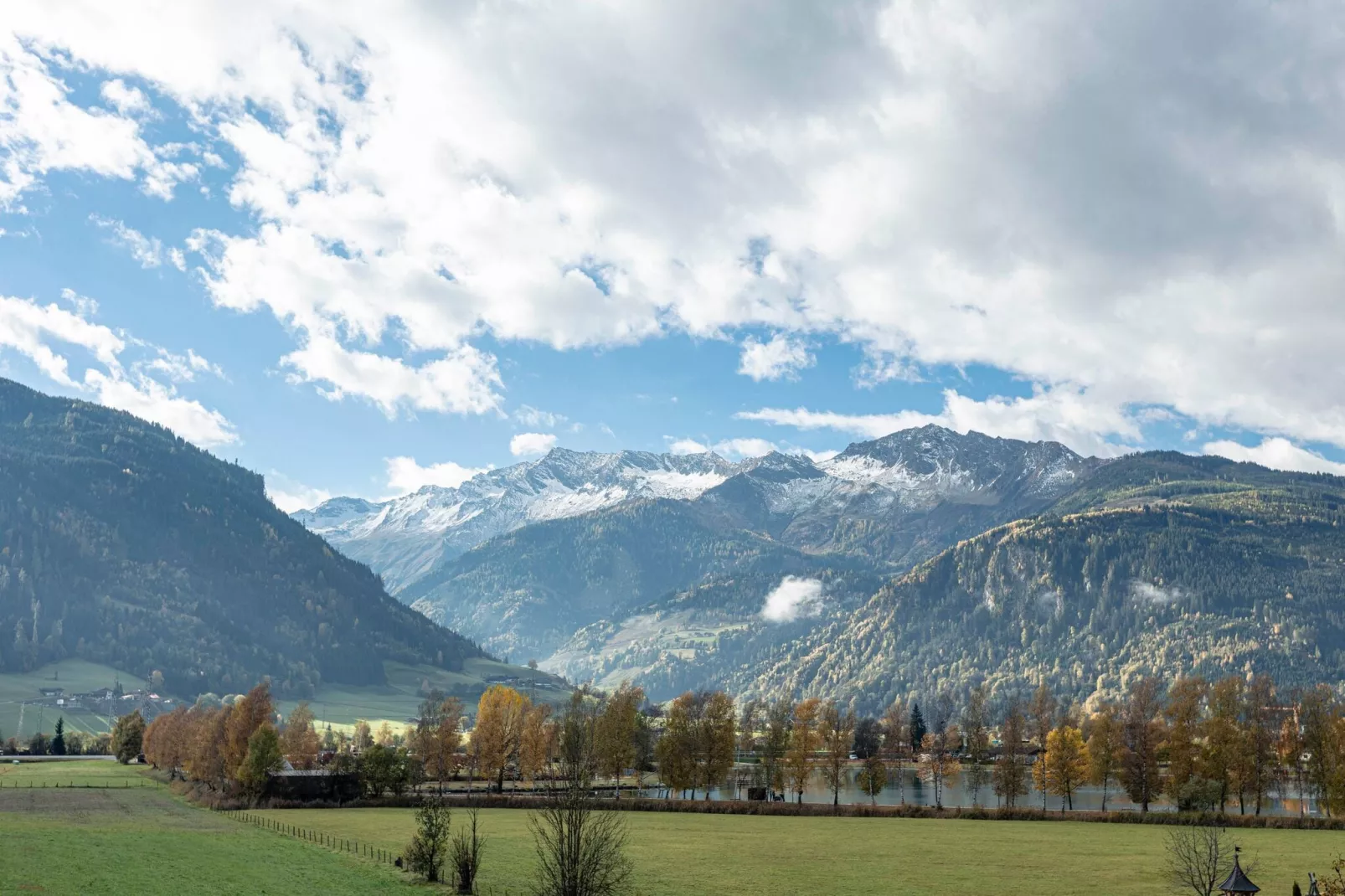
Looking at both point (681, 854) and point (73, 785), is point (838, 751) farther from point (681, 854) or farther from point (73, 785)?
point (73, 785)

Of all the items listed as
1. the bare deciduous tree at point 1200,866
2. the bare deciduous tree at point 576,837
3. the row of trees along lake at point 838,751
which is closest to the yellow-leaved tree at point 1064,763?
the row of trees along lake at point 838,751

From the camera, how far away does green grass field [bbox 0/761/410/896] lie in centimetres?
6028

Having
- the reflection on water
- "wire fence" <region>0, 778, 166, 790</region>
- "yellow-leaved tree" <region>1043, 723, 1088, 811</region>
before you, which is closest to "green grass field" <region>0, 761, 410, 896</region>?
"wire fence" <region>0, 778, 166, 790</region>

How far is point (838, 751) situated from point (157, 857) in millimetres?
98108

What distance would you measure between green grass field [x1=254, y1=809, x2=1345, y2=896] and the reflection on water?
1422 inches

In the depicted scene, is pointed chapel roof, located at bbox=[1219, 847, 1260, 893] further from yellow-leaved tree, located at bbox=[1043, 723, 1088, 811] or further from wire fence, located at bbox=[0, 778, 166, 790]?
wire fence, located at bbox=[0, 778, 166, 790]

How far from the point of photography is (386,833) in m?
95.1

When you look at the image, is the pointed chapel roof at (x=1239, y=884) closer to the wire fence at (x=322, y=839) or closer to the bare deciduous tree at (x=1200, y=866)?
the bare deciduous tree at (x=1200, y=866)

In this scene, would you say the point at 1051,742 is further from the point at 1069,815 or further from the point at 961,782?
the point at 961,782

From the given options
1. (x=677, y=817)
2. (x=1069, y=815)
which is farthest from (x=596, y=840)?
(x=1069, y=815)

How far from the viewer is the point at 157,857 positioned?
7212 cm

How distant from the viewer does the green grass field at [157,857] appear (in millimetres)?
60281

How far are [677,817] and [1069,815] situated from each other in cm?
4812

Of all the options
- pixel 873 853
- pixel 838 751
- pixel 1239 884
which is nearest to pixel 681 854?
pixel 873 853
